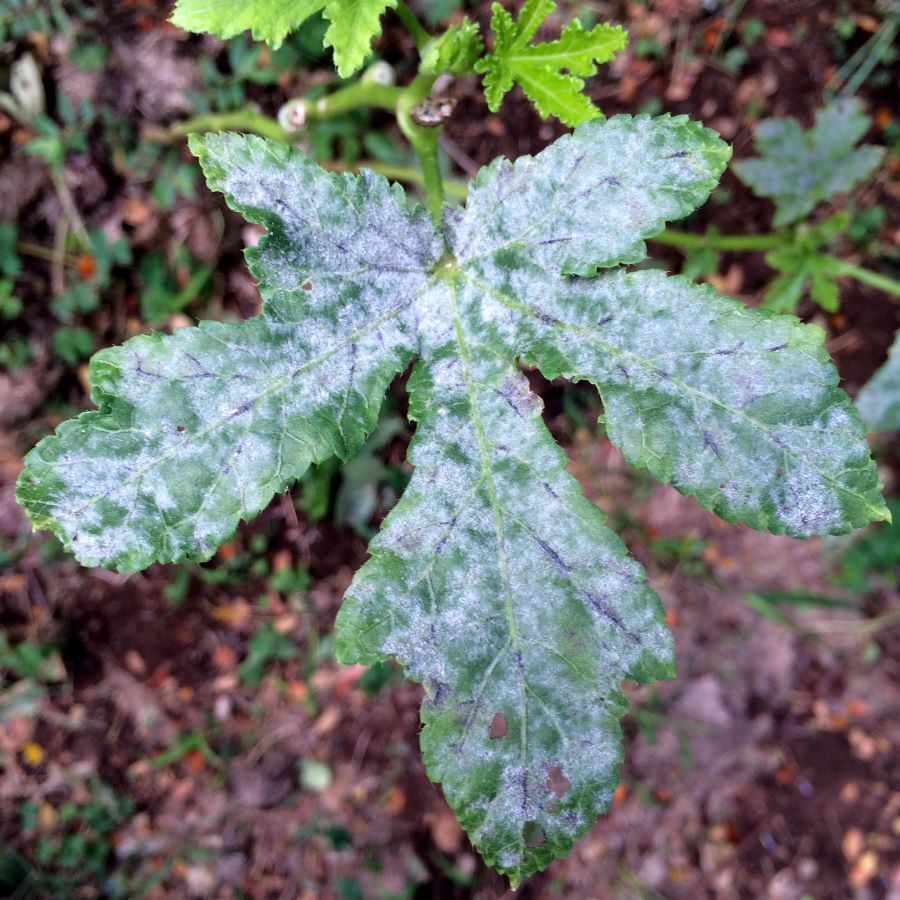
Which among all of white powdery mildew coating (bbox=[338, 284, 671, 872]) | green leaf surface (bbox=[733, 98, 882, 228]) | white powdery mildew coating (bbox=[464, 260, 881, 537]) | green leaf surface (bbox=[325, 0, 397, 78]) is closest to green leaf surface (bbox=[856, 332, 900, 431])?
green leaf surface (bbox=[733, 98, 882, 228])

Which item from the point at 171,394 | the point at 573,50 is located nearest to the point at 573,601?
the point at 171,394

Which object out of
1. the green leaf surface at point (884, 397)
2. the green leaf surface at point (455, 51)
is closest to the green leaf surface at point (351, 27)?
the green leaf surface at point (455, 51)

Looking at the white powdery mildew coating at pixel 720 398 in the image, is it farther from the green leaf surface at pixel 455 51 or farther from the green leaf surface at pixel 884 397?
the green leaf surface at pixel 884 397

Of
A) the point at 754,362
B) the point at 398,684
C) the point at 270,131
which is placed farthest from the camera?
the point at 398,684

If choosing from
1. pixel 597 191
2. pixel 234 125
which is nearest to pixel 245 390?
pixel 597 191

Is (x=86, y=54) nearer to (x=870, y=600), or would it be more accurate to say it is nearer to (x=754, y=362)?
(x=754, y=362)

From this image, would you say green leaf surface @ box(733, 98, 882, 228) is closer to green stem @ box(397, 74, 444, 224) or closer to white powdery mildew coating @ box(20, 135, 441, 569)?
green stem @ box(397, 74, 444, 224)
